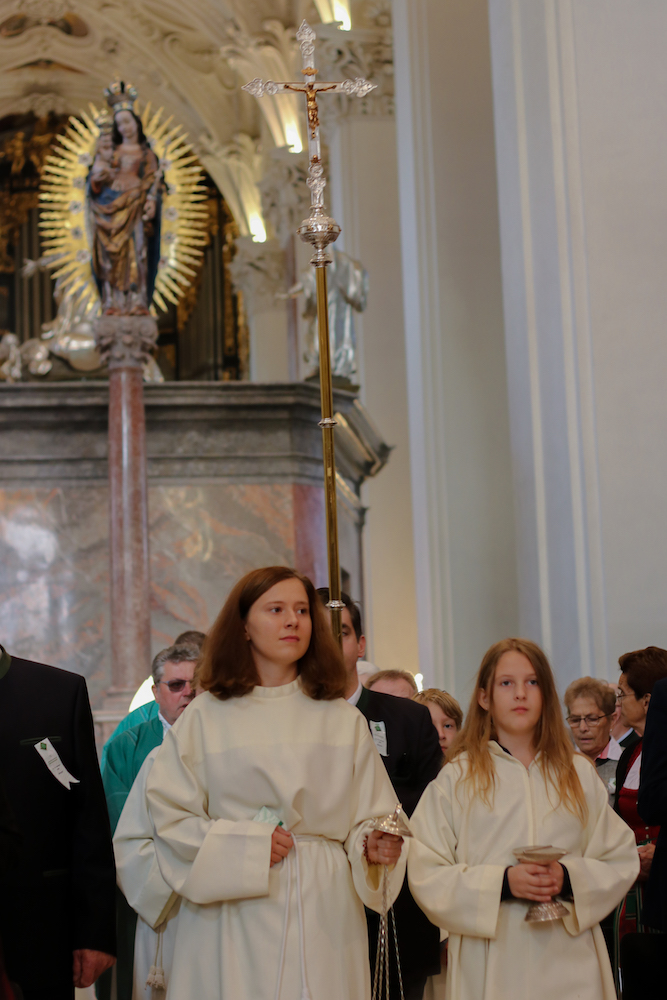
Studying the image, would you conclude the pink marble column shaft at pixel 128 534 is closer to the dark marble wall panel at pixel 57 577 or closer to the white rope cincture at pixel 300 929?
the dark marble wall panel at pixel 57 577

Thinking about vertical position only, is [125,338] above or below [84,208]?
below

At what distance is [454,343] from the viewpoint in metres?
8.49

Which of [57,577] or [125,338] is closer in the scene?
[125,338]

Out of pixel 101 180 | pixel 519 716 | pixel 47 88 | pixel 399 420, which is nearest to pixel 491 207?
pixel 101 180

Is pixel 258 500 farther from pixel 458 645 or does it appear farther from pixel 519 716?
pixel 519 716

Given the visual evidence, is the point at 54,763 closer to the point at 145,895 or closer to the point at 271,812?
the point at 145,895

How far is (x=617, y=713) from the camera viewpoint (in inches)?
188

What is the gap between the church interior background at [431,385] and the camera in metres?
5.41

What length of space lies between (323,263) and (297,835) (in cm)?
184

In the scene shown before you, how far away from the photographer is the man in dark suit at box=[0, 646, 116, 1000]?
119 inches

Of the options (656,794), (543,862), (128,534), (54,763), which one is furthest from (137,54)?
(543,862)

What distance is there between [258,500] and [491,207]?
289 cm

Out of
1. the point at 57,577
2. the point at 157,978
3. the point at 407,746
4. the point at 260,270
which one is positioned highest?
the point at 260,270

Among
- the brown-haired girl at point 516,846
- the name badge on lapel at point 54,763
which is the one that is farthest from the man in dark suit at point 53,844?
the brown-haired girl at point 516,846
